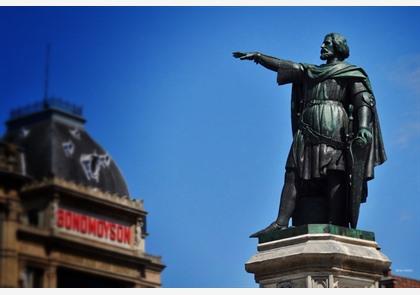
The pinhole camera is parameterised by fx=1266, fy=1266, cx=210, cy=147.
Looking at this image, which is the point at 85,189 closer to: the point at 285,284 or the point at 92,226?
the point at 92,226

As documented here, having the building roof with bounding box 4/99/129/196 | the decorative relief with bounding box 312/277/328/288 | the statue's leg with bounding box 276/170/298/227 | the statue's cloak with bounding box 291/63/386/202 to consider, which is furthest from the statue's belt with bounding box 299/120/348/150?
the building roof with bounding box 4/99/129/196

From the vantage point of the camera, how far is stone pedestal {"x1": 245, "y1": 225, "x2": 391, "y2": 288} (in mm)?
14531

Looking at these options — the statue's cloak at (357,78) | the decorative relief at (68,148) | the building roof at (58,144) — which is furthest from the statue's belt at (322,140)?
the decorative relief at (68,148)

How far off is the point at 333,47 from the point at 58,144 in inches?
149

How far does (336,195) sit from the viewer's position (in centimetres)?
1513

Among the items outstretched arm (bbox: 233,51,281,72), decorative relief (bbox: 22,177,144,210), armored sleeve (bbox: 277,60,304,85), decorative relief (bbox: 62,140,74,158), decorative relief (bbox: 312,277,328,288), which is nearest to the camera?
decorative relief (bbox: 22,177,144,210)

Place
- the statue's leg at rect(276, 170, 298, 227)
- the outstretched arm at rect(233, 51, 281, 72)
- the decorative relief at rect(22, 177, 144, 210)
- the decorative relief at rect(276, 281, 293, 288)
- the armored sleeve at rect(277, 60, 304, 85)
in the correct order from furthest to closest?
the armored sleeve at rect(277, 60, 304, 85)
the outstretched arm at rect(233, 51, 281, 72)
the statue's leg at rect(276, 170, 298, 227)
the decorative relief at rect(276, 281, 293, 288)
the decorative relief at rect(22, 177, 144, 210)

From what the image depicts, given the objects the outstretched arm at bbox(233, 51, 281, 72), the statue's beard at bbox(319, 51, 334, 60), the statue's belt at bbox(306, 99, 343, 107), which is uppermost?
the statue's beard at bbox(319, 51, 334, 60)

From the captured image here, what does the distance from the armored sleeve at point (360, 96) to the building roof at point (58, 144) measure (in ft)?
10.1

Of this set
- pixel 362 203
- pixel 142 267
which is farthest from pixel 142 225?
pixel 362 203

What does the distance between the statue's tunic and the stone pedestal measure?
794 millimetres

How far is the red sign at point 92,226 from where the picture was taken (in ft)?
45.8

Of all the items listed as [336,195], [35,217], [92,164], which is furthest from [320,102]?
[35,217]

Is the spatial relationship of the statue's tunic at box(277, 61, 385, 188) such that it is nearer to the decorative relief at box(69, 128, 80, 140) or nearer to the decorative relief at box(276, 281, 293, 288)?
the decorative relief at box(276, 281, 293, 288)
